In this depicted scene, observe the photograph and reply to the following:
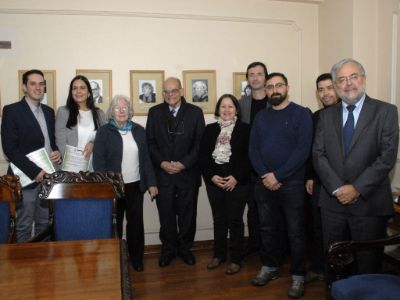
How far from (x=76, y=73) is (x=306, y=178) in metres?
2.36

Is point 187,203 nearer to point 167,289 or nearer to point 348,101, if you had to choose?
point 167,289

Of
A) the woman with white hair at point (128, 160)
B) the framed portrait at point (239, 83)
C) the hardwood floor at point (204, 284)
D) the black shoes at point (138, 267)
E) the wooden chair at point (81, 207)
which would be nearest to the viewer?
the wooden chair at point (81, 207)

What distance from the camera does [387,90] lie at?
3.16 m

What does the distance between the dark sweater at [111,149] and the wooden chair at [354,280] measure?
1706mm

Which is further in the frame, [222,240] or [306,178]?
[222,240]

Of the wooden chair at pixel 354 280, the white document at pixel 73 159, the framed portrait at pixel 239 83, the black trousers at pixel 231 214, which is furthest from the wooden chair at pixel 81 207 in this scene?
the framed portrait at pixel 239 83

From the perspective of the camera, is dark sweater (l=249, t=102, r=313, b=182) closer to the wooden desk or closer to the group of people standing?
the group of people standing

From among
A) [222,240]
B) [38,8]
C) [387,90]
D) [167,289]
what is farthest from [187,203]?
[38,8]

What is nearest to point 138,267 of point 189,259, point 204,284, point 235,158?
point 189,259

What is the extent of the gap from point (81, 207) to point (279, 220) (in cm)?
151

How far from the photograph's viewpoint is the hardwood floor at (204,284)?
8.57 feet

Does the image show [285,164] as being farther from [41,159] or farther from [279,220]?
[41,159]

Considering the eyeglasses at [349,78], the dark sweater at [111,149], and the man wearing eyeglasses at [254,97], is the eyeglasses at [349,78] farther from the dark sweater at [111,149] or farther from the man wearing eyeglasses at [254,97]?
the dark sweater at [111,149]

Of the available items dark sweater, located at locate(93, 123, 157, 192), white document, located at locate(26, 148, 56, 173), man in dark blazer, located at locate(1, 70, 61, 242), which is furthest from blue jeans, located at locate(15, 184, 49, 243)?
dark sweater, located at locate(93, 123, 157, 192)
